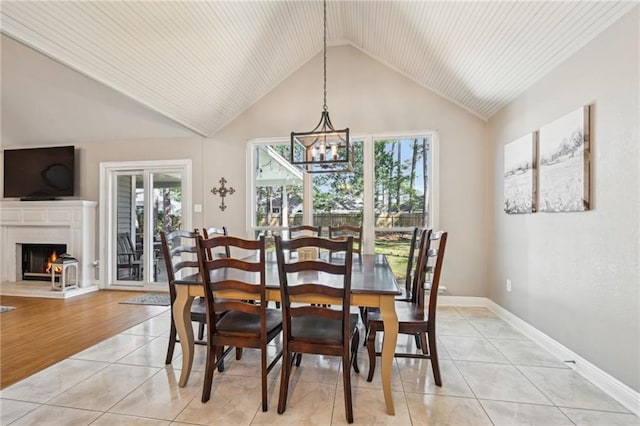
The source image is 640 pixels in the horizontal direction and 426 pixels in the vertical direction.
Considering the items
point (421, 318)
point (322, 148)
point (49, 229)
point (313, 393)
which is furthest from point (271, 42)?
point (49, 229)

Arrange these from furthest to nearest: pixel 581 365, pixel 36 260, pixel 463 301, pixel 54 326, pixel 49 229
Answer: pixel 36 260, pixel 49 229, pixel 463 301, pixel 54 326, pixel 581 365

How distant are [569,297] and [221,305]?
2.65 metres

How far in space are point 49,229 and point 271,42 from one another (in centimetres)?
452

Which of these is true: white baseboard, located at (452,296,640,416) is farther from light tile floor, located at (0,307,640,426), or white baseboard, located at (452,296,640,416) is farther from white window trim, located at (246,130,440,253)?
white window trim, located at (246,130,440,253)

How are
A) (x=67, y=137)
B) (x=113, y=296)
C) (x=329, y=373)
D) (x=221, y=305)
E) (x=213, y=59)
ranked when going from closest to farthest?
1. (x=221, y=305)
2. (x=329, y=373)
3. (x=213, y=59)
4. (x=113, y=296)
5. (x=67, y=137)

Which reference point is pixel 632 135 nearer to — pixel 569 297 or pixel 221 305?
pixel 569 297

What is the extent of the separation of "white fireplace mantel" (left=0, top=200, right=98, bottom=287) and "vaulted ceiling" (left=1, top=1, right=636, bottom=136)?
2.44 m

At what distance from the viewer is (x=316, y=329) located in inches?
75.8

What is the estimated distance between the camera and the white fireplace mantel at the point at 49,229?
471cm

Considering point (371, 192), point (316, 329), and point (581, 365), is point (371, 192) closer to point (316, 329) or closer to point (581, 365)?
point (316, 329)

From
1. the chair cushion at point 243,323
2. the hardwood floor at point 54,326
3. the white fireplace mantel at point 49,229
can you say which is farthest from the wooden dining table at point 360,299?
the white fireplace mantel at point 49,229

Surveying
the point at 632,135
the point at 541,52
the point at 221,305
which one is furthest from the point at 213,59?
the point at 632,135

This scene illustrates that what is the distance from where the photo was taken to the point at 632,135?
6.14 feet

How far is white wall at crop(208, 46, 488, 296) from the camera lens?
396 centimetres
